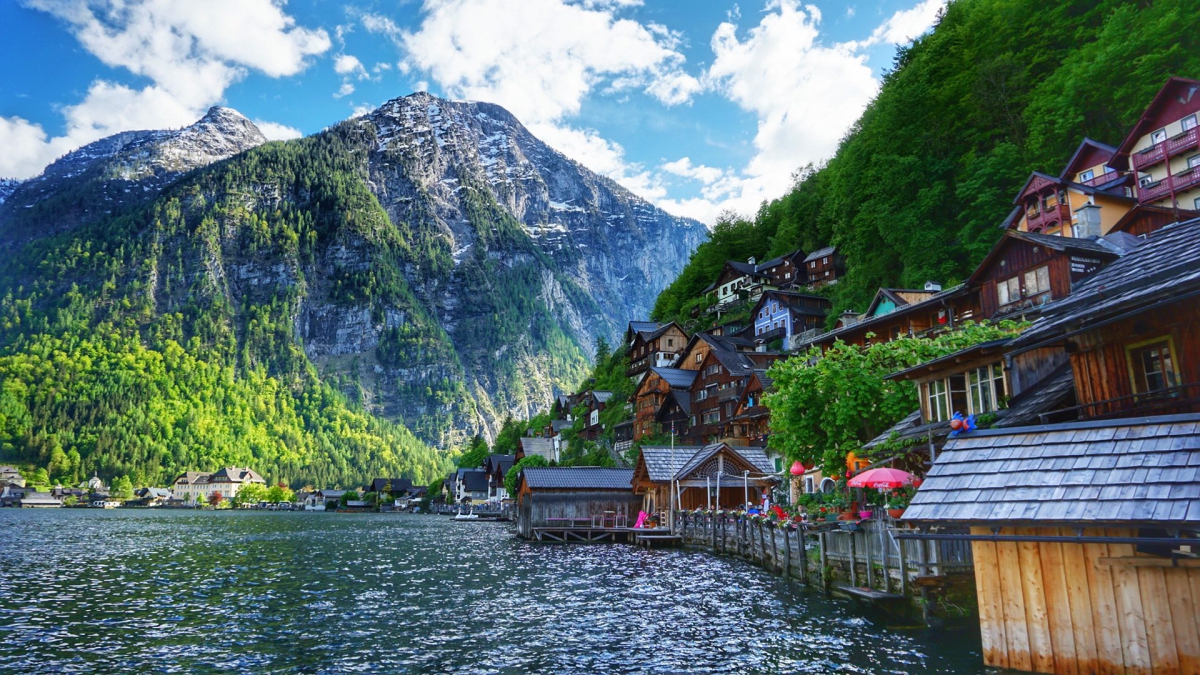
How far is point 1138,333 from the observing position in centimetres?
1558

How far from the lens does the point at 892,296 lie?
2093 inches

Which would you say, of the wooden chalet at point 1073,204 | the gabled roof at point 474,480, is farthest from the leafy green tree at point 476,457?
the wooden chalet at point 1073,204

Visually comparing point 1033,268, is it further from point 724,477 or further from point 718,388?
point 718,388

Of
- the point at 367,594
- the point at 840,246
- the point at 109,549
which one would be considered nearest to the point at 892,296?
the point at 840,246

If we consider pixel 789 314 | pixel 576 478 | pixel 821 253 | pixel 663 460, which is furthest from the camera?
pixel 821 253

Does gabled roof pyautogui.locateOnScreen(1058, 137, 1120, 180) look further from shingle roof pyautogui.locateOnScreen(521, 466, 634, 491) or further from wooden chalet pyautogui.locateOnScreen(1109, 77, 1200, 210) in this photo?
shingle roof pyautogui.locateOnScreen(521, 466, 634, 491)

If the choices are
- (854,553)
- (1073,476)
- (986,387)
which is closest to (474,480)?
(854,553)

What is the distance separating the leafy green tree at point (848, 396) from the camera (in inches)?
1258

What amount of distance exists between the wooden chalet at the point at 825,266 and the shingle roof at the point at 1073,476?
245 feet

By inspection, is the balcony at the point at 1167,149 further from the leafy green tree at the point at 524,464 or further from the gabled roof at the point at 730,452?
the leafy green tree at the point at 524,464

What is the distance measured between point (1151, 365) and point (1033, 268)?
2405cm

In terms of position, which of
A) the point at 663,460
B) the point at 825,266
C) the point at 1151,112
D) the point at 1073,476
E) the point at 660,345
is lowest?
the point at 1073,476

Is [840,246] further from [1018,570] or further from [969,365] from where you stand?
[1018,570]

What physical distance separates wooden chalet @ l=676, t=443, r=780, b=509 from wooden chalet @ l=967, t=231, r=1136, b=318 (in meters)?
21.3
